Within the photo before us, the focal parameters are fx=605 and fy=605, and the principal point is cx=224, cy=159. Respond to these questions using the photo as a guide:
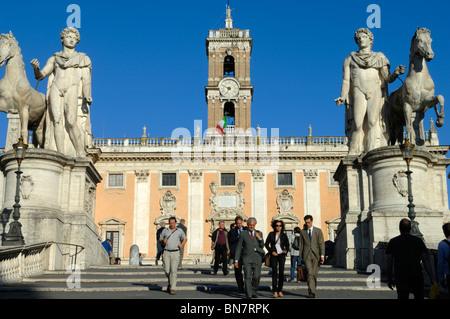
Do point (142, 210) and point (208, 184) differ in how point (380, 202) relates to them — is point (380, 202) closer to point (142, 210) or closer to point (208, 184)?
point (208, 184)

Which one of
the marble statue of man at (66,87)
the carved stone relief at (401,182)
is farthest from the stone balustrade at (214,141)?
the carved stone relief at (401,182)

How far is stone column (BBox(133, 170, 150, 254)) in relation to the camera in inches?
1827

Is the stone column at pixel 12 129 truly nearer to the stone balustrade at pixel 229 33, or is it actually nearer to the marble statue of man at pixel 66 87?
the marble statue of man at pixel 66 87

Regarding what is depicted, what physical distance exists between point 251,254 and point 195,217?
35501 mm

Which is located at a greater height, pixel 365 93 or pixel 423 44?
pixel 423 44

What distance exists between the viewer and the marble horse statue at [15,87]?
16.4 m

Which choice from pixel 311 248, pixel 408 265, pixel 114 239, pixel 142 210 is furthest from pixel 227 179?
pixel 408 265

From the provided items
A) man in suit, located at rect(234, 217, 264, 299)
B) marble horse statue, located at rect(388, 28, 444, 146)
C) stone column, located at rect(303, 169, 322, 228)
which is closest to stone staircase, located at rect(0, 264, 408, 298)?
man in suit, located at rect(234, 217, 264, 299)

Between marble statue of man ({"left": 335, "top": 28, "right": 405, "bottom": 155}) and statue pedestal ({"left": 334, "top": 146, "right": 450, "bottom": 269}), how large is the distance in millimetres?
786

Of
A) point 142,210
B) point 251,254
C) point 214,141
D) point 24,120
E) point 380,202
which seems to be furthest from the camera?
point 214,141

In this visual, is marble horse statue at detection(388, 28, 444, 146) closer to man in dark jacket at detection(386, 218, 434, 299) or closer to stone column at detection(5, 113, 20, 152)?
man in dark jacket at detection(386, 218, 434, 299)

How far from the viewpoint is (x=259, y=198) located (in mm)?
47469
